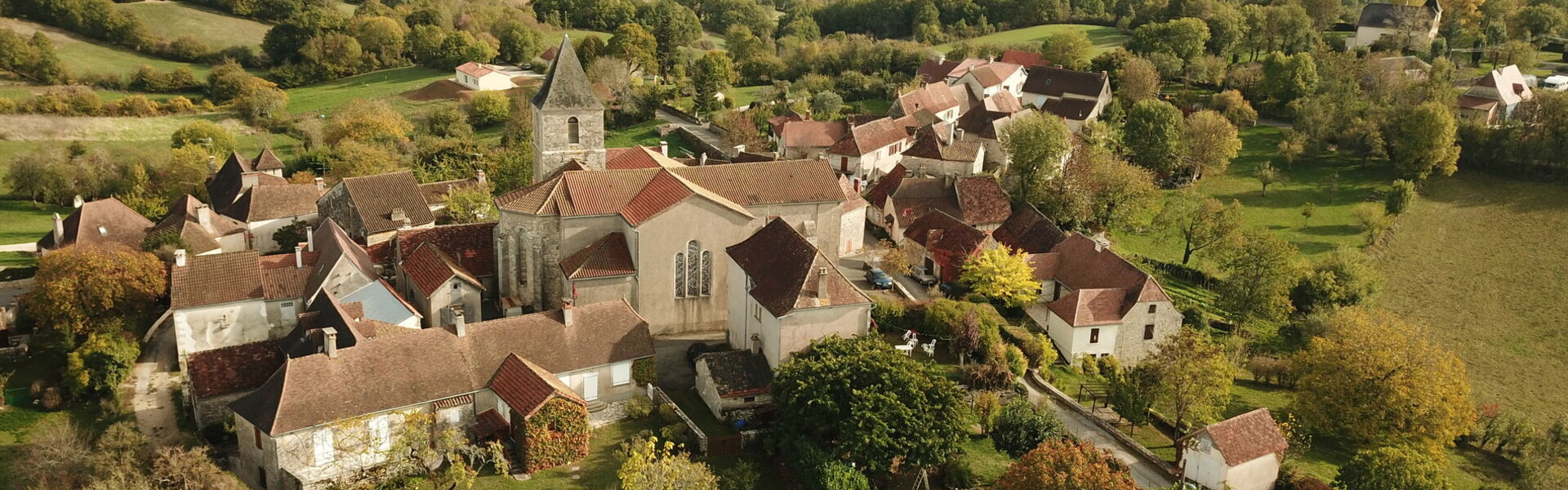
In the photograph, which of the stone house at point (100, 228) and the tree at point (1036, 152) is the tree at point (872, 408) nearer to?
the tree at point (1036, 152)

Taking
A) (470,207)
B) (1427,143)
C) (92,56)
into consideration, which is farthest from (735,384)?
(92,56)

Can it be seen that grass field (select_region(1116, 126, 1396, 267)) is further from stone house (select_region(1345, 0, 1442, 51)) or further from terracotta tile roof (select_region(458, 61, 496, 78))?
terracotta tile roof (select_region(458, 61, 496, 78))

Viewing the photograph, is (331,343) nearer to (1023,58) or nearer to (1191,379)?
(1191,379)

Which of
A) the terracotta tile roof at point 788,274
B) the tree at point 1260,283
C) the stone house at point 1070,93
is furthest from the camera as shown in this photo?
the stone house at point 1070,93

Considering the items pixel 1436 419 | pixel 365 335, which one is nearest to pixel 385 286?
pixel 365 335

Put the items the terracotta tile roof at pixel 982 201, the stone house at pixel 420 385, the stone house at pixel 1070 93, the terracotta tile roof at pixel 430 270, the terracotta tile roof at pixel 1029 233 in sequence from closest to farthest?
the stone house at pixel 420 385
the terracotta tile roof at pixel 430 270
the terracotta tile roof at pixel 1029 233
the terracotta tile roof at pixel 982 201
the stone house at pixel 1070 93

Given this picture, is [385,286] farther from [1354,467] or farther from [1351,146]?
[1351,146]

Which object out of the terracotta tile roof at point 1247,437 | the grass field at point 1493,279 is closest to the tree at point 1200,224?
the grass field at point 1493,279
